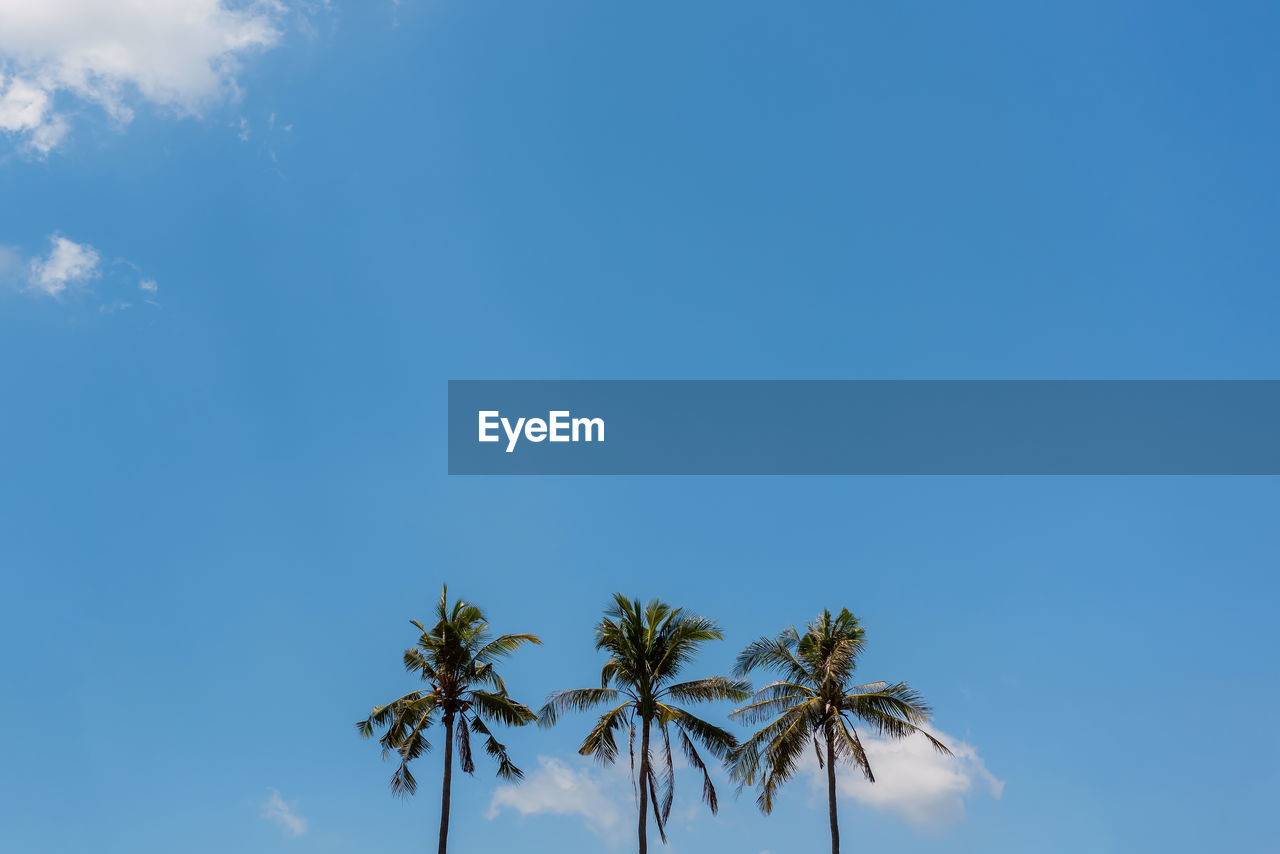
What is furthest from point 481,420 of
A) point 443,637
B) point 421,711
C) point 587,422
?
point 421,711

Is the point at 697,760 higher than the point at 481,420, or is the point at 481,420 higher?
the point at 481,420

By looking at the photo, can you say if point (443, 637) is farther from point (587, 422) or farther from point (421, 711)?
point (587, 422)

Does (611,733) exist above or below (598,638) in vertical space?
below

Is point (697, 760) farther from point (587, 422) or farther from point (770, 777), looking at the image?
point (587, 422)

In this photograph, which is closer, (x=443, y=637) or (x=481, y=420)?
Result: (x=481, y=420)

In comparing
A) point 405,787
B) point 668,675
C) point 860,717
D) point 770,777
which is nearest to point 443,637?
point 405,787

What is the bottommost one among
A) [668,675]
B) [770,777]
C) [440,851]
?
[440,851]

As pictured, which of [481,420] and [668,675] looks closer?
[481,420]

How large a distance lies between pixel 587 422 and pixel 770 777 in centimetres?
1646

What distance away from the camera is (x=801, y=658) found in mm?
44844

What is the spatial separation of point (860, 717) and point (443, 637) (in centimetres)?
1760

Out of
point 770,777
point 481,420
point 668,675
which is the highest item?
point 481,420

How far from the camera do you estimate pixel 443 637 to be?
147ft

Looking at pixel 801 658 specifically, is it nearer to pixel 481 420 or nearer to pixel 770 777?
pixel 770 777
